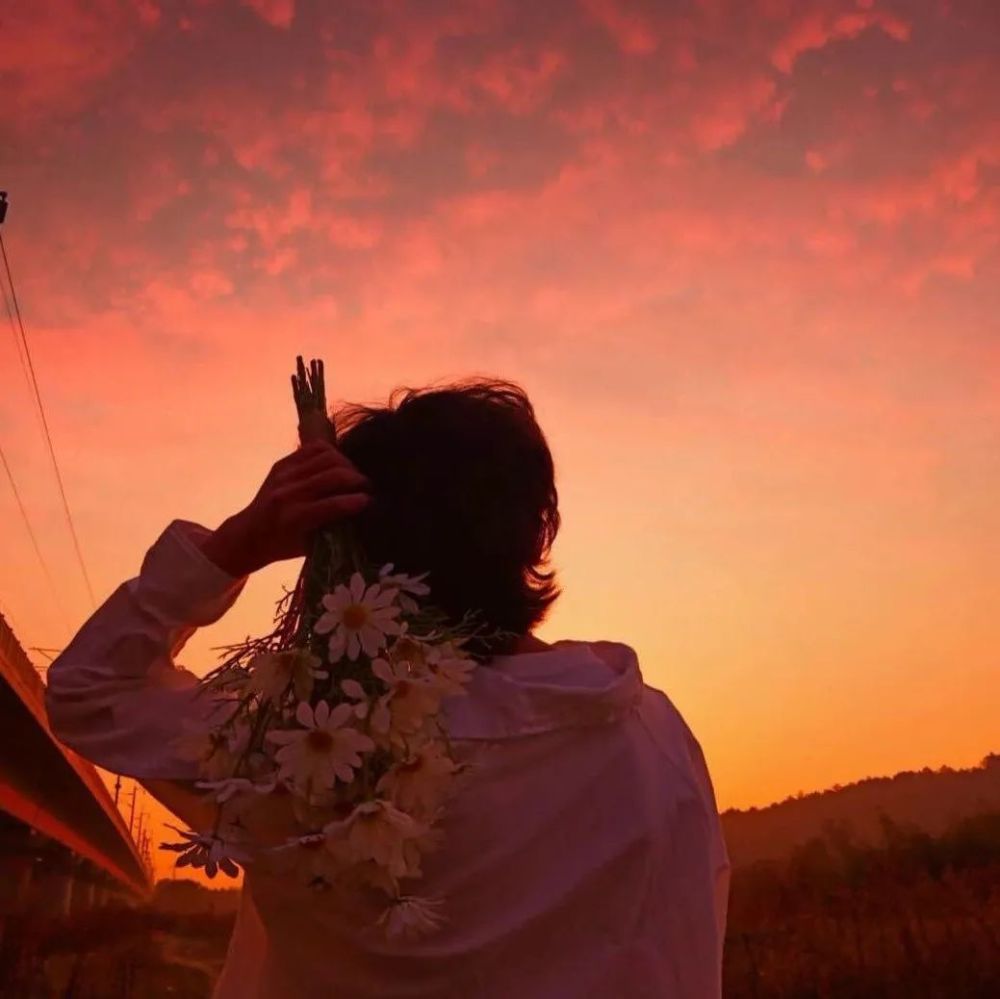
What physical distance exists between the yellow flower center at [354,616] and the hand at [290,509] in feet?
0.52

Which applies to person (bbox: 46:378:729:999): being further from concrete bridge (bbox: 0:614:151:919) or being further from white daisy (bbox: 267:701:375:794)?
concrete bridge (bbox: 0:614:151:919)

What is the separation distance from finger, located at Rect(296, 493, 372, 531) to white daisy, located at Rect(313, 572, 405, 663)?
5.0 inches

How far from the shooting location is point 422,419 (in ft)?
6.00

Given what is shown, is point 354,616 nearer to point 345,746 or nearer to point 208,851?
point 345,746

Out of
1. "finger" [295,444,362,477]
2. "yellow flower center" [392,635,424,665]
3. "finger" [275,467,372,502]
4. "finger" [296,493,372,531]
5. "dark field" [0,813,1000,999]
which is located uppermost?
"finger" [295,444,362,477]

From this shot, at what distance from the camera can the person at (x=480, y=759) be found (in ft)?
5.00

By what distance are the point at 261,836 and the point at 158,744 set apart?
0.31 meters

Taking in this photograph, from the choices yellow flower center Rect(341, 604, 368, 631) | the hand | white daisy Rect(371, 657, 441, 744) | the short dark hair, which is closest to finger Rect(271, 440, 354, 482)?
the hand

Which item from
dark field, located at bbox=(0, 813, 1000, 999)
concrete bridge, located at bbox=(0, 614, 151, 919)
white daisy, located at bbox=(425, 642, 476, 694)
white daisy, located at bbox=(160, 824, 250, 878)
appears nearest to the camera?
white daisy, located at bbox=(160, 824, 250, 878)

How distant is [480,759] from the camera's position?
1.55 metres

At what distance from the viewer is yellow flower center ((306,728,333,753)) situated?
1.37 metres

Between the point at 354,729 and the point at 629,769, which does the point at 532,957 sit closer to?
the point at 629,769

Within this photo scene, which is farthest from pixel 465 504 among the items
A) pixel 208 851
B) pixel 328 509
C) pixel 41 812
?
pixel 41 812

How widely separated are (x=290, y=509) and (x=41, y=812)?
26650mm
